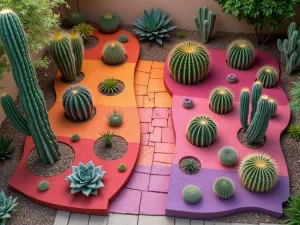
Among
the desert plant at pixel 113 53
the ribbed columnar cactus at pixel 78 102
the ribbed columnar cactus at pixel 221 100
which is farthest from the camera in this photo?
the desert plant at pixel 113 53

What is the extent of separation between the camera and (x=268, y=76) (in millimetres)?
7949

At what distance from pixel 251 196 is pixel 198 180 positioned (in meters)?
0.82

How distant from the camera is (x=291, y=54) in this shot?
821 cm

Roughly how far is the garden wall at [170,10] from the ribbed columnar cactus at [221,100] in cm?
262

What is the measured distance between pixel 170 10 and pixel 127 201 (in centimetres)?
494

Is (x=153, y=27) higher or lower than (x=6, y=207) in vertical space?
higher

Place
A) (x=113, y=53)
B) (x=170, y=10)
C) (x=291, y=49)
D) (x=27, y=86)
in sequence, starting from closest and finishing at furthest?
(x=27, y=86) < (x=291, y=49) < (x=113, y=53) < (x=170, y=10)

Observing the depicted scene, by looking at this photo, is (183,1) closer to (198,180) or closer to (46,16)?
(46,16)

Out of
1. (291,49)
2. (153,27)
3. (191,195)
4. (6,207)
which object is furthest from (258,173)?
(153,27)

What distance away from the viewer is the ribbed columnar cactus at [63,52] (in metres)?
7.73

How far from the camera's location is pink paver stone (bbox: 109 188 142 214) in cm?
638

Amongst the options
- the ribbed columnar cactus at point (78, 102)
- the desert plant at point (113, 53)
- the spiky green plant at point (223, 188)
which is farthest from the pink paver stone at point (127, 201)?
the desert plant at point (113, 53)

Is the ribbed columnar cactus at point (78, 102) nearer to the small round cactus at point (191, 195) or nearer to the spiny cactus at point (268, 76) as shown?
the small round cactus at point (191, 195)

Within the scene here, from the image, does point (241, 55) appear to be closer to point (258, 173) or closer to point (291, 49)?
point (291, 49)
